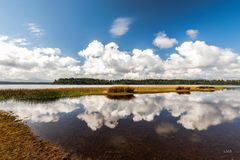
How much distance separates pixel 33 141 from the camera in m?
11.1

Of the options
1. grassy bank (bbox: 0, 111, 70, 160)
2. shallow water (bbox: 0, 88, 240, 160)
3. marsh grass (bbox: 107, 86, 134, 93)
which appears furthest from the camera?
marsh grass (bbox: 107, 86, 134, 93)

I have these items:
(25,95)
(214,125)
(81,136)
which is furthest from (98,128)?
(25,95)

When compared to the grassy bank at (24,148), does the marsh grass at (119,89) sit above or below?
above

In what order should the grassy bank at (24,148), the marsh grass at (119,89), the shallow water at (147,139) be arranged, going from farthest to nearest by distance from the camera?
the marsh grass at (119,89), the shallow water at (147,139), the grassy bank at (24,148)

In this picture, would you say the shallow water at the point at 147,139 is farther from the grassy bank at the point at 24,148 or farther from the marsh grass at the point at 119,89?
the marsh grass at the point at 119,89

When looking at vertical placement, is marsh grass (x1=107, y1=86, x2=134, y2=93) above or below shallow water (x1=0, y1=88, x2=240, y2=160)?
above

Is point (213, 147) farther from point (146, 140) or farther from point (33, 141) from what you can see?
point (33, 141)

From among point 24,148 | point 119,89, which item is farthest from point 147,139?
point 119,89

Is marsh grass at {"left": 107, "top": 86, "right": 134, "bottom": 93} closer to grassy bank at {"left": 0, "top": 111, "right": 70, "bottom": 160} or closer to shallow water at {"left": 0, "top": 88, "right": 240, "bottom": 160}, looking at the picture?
Answer: shallow water at {"left": 0, "top": 88, "right": 240, "bottom": 160}

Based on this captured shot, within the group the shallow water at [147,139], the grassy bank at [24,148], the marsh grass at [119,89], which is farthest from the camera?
the marsh grass at [119,89]

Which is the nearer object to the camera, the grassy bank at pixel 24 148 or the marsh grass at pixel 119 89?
the grassy bank at pixel 24 148

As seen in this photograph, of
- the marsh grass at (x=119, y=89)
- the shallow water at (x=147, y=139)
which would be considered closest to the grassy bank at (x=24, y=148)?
the shallow water at (x=147, y=139)

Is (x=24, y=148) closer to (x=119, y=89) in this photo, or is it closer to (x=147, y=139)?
(x=147, y=139)

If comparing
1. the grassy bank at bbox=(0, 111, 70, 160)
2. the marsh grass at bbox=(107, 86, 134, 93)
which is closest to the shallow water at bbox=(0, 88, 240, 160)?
the grassy bank at bbox=(0, 111, 70, 160)
